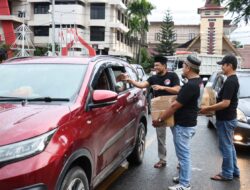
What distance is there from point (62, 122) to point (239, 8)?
767 inches

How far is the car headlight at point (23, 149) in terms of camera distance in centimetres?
330

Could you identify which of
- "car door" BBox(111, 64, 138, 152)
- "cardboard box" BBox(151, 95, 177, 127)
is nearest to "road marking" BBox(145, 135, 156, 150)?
"car door" BBox(111, 64, 138, 152)

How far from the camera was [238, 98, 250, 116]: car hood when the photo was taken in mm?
8133

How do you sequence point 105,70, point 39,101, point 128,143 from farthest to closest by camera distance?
1. point 128,143
2. point 105,70
3. point 39,101

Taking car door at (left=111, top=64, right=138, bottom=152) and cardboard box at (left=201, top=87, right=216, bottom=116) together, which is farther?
cardboard box at (left=201, top=87, right=216, bottom=116)

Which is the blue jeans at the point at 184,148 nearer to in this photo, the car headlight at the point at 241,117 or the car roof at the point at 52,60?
the car roof at the point at 52,60

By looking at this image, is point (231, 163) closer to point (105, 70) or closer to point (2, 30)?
point (105, 70)

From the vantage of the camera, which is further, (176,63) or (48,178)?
(176,63)

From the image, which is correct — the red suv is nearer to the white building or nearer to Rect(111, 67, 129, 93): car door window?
Rect(111, 67, 129, 93): car door window

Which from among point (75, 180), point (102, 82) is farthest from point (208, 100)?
point (75, 180)

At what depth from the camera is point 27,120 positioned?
12.1ft

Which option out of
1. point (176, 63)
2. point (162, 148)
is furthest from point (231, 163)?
point (176, 63)

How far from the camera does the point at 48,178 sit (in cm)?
343

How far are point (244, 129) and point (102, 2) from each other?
152 ft
